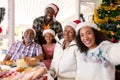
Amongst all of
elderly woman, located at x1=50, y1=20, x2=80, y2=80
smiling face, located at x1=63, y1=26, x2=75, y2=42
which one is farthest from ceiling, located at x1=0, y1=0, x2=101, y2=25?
elderly woman, located at x1=50, y1=20, x2=80, y2=80

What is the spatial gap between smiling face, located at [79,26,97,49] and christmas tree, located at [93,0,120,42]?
1.99 meters

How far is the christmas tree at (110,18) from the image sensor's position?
418 cm

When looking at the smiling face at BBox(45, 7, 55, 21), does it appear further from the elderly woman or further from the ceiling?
the ceiling

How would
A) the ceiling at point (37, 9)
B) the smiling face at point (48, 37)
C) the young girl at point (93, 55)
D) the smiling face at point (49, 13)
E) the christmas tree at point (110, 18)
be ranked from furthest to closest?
the ceiling at point (37, 9) → the christmas tree at point (110, 18) → the smiling face at point (49, 13) → the smiling face at point (48, 37) → the young girl at point (93, 55)

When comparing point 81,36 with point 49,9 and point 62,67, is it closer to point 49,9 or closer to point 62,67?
point 62,67

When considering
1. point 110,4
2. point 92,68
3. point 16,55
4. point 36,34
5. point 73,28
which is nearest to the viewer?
point 92,68

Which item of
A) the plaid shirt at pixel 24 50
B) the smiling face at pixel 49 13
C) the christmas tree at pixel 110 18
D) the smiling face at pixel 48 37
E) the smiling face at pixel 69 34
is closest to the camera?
the smiling face at pixel 69 34

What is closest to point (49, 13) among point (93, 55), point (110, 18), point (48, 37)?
point (48, 37)

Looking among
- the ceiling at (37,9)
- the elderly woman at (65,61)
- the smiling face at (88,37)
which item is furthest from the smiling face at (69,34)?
the ceiling at (37,9)

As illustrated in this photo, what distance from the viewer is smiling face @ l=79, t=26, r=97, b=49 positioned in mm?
2197

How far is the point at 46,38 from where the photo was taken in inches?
146

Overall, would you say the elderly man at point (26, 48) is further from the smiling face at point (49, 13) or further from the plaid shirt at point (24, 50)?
the smiling face at point (49, 13)

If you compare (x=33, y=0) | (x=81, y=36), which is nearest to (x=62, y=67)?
(x=81, y=36)

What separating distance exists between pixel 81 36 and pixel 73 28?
2.48 ft
